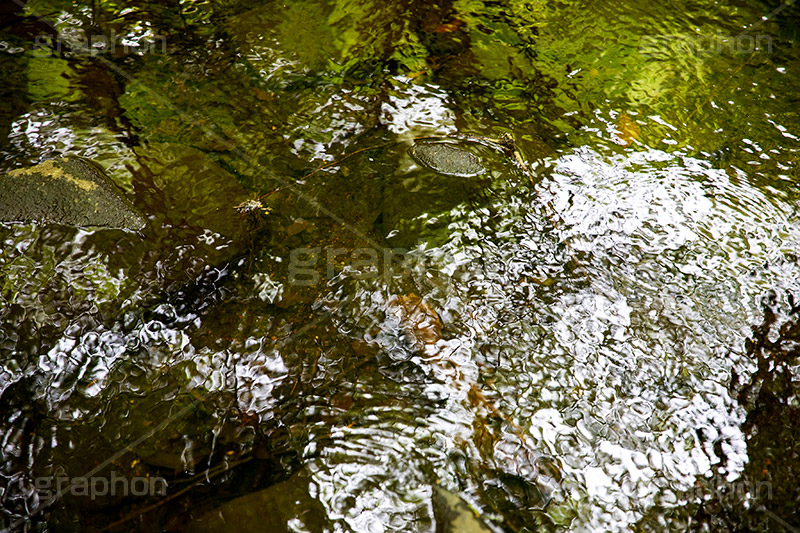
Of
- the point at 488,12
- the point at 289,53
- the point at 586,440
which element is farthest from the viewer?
the point at 488,12

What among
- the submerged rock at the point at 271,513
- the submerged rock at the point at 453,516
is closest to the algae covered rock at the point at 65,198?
the submerged rock at the point at 271,513

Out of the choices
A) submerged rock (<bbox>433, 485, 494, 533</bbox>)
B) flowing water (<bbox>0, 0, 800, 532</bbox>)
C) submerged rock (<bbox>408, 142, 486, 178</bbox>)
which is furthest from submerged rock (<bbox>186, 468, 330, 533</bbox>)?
submerged rock (<bbox>408, 142, 486, 178</bbox>)

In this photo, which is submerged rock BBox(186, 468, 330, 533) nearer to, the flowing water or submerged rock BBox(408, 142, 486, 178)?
the flowing water

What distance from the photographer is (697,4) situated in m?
3.49

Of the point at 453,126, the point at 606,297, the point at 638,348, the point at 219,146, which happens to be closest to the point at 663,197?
the point at 606,297

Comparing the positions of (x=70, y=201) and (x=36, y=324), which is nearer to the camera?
(x=36, y=324)

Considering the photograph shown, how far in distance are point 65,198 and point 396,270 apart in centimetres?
152

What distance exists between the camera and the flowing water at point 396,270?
1.73 metres

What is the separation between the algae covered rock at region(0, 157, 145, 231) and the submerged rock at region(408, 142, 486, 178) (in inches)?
52.4

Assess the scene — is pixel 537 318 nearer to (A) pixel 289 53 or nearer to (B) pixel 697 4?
(A) pixel 289 53

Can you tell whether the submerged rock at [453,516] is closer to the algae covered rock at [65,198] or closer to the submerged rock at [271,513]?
the submerged rock at [271,513]

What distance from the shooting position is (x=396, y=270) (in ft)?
7.34

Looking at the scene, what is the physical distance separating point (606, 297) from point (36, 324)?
88.8 inches

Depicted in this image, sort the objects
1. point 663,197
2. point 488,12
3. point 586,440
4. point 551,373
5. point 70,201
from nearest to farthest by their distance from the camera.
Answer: point 586,440 → point 551,373 → point 70,201 → point 663,197 → point 488,12
